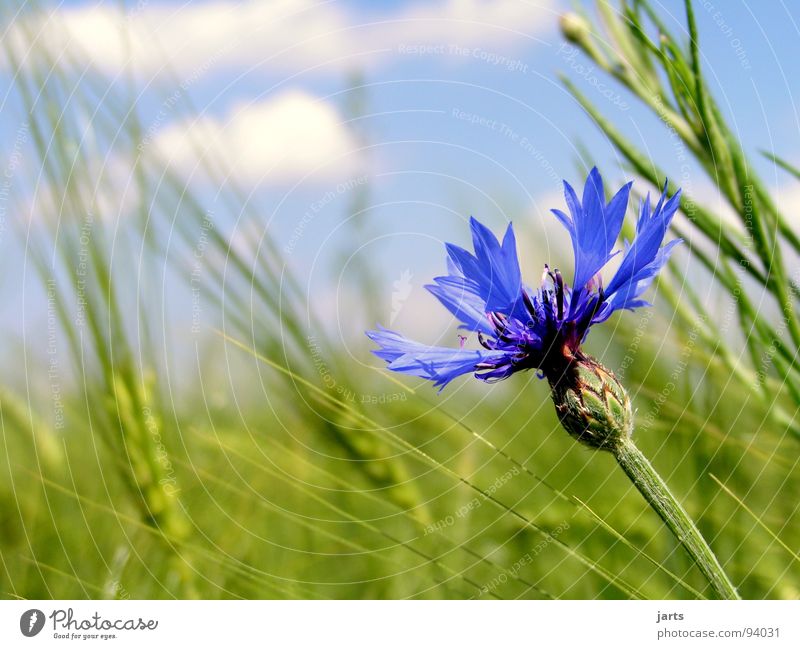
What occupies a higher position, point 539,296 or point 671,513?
point 539,296

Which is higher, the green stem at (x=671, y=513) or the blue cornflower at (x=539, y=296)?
the blue cornflower at (x=539, y=296)

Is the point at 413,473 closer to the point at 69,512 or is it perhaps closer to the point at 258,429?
the point at 258,429

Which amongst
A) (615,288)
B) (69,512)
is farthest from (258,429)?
(615,288)
